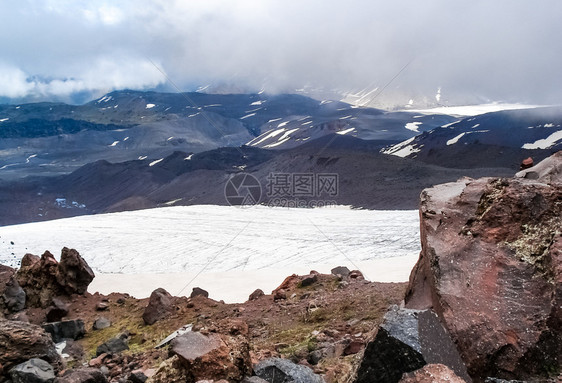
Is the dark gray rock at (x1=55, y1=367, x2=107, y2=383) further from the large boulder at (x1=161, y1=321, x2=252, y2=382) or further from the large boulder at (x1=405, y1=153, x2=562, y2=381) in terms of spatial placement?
the large boulder at (x1=405, y1=153, x2=562, y2=381)

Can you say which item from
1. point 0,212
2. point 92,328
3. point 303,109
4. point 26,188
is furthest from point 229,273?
point 303,109

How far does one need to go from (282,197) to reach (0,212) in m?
34.1

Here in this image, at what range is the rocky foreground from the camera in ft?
9.09

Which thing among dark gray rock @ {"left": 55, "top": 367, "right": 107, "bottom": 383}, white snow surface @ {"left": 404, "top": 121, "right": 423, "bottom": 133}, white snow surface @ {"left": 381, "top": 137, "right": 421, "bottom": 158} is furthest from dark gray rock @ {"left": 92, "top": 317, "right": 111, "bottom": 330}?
white snow surface @ {"left": 404, "top": 121, "right": 423, "bottom": 133}

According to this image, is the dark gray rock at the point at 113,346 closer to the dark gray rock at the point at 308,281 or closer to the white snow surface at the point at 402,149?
the dark gray rock at the point at 308,281

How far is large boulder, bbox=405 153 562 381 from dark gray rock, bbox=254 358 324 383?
1.15m

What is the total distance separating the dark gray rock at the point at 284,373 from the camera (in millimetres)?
3412

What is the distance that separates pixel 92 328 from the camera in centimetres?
805

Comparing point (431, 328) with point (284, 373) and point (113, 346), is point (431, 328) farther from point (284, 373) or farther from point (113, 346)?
point (113, 346)

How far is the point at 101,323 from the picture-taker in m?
8.09

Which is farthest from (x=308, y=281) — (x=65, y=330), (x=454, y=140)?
(x=454, y=140)

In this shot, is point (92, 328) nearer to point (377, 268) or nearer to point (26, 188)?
point (377, 268)

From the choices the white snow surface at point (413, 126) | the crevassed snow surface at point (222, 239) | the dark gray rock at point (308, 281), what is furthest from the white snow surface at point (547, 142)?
the dark gray rock at point (308, 281)

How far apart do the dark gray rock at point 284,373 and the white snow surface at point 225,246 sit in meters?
7.06
